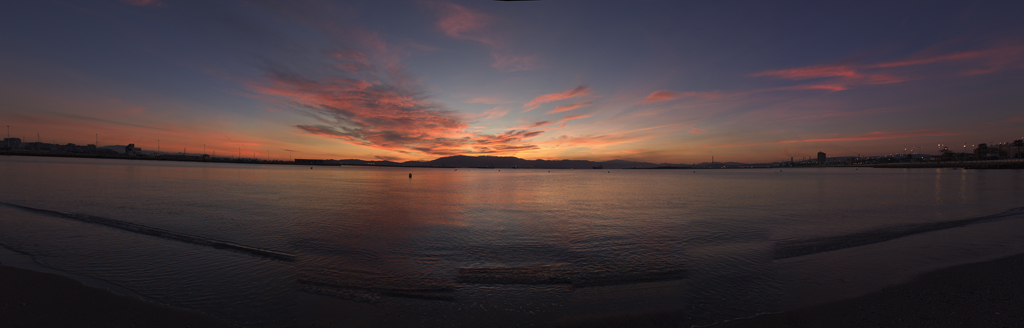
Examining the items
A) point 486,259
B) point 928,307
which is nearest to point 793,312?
point 928,307

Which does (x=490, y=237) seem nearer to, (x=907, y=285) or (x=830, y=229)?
(x=907, y=285)

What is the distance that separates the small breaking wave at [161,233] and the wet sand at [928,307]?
1048cm

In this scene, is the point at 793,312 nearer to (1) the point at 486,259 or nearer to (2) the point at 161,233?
(1) the point at 486,259

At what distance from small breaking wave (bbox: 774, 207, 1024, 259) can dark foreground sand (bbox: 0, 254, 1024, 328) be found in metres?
3.38

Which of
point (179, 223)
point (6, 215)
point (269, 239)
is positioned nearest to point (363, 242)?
point (269, 239)

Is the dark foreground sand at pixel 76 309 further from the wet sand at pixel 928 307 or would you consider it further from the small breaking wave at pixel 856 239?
the small breaking wave at pixel 856 239

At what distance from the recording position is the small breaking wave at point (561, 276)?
7.36m

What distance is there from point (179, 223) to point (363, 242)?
796cm

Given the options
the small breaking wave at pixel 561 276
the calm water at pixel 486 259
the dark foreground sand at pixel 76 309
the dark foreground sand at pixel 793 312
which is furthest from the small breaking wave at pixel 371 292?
the dark foreground sand at pixel 76 309

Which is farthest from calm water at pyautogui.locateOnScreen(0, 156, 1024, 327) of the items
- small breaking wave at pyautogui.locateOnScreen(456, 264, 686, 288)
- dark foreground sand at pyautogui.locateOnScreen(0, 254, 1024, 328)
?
dark foreground sand at pyautogui.locateOnScreen(0, 254, 1024, 328)

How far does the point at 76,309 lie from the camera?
17.3 ft

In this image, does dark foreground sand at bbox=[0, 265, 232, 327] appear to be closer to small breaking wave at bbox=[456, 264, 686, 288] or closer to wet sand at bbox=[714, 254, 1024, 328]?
small breaking wave at bbox=[456, 264, 686, 288]

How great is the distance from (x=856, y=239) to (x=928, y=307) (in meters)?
7.66

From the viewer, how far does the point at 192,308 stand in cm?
557
